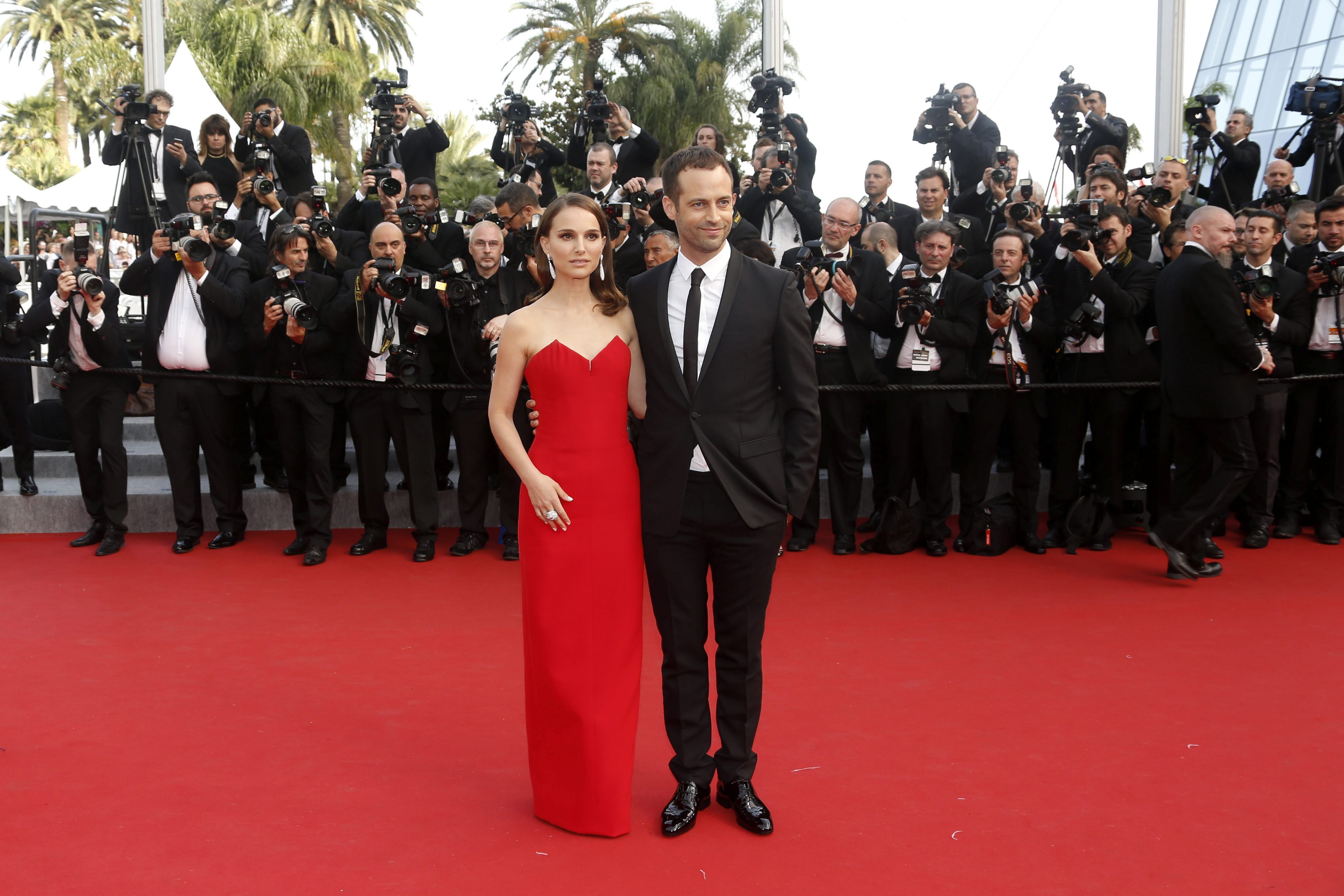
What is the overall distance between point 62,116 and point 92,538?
105 ft

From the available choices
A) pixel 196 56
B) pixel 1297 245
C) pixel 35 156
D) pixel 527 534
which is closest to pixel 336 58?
pixel 196 56

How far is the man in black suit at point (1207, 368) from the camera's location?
5.14 metres

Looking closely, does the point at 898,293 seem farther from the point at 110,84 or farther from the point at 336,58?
the point at 110,84

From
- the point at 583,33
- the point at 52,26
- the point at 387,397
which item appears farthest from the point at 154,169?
the point at 52,26

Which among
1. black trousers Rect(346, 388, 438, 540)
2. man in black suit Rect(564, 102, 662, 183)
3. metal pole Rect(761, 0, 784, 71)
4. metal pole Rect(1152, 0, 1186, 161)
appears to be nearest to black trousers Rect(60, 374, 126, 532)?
black trousers Rect(346, 388, 438, 540)

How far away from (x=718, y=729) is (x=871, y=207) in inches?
199

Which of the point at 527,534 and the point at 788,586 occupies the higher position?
the point at 527,534

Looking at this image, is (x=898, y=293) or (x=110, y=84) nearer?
(x=898, y=293)

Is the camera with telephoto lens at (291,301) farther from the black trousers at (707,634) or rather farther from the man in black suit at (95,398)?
the black trousers at (707,634)

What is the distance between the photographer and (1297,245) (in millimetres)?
6539

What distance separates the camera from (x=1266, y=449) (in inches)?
238

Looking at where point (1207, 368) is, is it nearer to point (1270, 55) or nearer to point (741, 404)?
point (741, 404)

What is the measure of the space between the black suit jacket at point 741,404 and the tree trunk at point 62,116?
35502 mm

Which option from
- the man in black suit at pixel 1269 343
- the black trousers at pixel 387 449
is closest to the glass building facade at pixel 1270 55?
the man in black suit at pixel 1269 343
